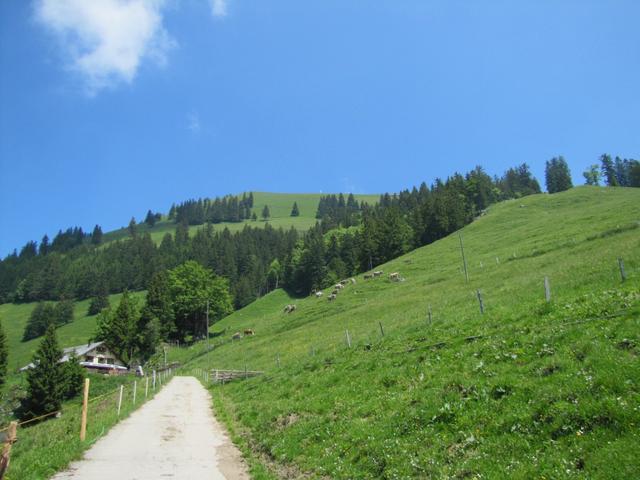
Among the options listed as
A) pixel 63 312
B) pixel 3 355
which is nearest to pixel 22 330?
pixel 63 312

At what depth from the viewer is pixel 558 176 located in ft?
524

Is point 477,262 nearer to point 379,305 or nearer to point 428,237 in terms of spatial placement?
point 379,305

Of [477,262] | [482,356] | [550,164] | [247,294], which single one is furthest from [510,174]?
[482,356]

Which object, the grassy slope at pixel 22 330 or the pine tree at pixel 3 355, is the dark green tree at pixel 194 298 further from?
the pine tree at pixel 3 355

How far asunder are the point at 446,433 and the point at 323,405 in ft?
24.2

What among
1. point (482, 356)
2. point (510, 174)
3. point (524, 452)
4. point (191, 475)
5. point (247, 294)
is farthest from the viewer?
point (510, 174)

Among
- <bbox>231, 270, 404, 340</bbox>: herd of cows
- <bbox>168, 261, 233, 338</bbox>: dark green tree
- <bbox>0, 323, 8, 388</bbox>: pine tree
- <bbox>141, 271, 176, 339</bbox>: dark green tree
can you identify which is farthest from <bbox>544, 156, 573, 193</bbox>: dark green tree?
<bbox>0, 323, 8, 388</bbox>: pine tree

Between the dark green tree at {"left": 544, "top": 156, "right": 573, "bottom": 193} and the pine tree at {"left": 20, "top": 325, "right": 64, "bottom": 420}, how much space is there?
165 metres

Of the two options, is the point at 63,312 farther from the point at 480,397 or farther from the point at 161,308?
the point at 480,397

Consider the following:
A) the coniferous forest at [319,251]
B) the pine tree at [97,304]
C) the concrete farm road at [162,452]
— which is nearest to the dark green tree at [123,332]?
the coniferous forest at [319,251]

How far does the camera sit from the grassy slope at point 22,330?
119500mm

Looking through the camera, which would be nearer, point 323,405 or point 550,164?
point 323,405

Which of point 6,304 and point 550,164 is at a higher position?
point 550,164

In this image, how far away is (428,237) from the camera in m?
115
